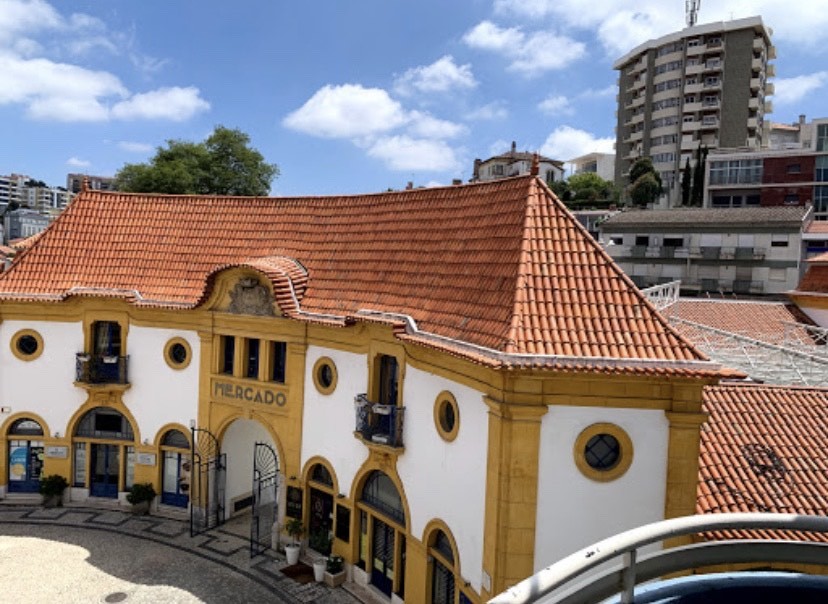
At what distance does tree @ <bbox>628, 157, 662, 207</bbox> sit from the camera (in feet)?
242

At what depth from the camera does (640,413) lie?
13773mm

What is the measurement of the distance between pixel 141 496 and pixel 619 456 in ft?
63.4

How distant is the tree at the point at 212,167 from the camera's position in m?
60.5

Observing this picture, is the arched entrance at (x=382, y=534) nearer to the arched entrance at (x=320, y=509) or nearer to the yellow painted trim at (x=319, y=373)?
the arched entrance at (x=320, y=509)

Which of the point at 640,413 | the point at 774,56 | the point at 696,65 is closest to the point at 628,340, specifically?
the point at 640,413

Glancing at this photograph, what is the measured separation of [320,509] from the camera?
71.7ft

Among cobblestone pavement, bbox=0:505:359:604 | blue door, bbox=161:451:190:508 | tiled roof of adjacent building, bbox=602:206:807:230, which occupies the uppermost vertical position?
tiled roof of adjacent building, bbox=602:206:807:230

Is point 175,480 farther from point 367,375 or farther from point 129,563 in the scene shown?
point 367,375

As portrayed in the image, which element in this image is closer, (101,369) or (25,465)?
(101,369)

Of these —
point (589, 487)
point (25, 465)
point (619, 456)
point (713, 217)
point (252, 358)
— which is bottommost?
point (25, 465)

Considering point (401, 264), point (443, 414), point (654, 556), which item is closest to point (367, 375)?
point (401, 264)

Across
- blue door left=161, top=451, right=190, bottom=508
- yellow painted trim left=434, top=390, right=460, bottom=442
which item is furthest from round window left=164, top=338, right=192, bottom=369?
yellow painted trim left=434, top=390, right=460, bottom=442

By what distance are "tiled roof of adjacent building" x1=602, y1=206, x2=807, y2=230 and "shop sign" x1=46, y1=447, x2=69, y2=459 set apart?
50.5 m

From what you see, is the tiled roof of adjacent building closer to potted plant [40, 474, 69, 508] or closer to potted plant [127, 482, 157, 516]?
potted plant [127, 482, 157, 516]
